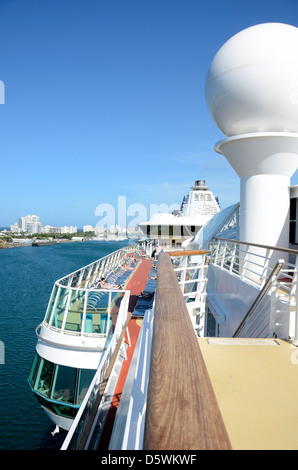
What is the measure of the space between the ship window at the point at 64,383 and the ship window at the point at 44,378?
13cm

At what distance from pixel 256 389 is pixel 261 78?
19.0 feet

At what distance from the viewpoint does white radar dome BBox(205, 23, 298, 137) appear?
18.7 feet

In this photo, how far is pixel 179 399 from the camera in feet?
2.16

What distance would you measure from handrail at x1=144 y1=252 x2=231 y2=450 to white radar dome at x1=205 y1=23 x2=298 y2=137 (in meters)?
6.02

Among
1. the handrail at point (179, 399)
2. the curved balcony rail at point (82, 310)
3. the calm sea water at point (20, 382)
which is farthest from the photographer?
the calm sea water at point (20, 382)

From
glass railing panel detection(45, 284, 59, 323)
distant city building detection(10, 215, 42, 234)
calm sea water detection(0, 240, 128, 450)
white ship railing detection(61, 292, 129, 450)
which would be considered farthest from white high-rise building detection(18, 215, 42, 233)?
white ship railing detection(61, 292, 129, 450)

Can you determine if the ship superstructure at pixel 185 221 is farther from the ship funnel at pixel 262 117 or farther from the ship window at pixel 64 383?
the ship window at pixel 64 383

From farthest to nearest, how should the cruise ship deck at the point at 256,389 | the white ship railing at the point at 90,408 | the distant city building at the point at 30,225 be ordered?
the distant city building at the point at 30,225
the white ship railing at the point at 90,408
the cruise ship deck at the point at 256,389

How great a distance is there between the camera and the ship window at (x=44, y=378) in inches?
215

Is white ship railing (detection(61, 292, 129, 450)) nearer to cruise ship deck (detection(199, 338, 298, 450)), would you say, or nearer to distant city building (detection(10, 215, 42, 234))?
cruise ship deck (detection(199, 338, 298, 450))

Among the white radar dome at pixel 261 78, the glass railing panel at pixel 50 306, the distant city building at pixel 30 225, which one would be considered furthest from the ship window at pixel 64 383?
the distant city building at pixel 30 225

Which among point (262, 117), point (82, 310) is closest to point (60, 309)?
point (82, 310)

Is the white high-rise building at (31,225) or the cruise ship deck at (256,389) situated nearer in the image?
the cruise ship deck at (256,389)
